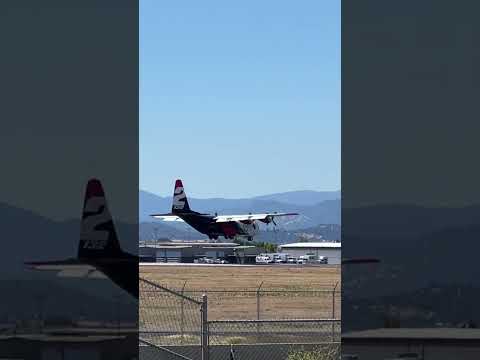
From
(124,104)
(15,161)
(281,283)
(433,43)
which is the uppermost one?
(433,43)

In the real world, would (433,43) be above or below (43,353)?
above

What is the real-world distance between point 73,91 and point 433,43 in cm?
233

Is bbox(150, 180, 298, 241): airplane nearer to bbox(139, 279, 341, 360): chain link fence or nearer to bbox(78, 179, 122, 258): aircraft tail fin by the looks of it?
bbox(139, 279, 341, 360): chain link fence

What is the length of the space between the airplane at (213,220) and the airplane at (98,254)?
59.2m

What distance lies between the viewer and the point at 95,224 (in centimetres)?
572

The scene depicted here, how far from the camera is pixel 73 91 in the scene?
571cm

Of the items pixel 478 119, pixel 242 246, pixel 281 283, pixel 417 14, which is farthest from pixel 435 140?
pixel 242 246

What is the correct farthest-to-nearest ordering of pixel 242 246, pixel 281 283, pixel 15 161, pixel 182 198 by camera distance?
pixel 242 246 → pixel 182 198 → pixel 281 283 → pixel 15 161

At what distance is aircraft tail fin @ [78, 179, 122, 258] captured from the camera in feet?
18.7

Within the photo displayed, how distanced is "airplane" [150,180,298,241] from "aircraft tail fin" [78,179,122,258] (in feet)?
194

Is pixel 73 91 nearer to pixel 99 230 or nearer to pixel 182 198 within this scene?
pixel 99 230

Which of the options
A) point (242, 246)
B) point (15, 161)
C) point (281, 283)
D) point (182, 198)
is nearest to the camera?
point (15, 161)

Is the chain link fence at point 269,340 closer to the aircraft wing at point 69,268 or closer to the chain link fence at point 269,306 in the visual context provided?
the aircraft wing at point 69,268

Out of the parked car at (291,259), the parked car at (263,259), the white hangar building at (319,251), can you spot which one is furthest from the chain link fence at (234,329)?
the parked car at (291,259)
